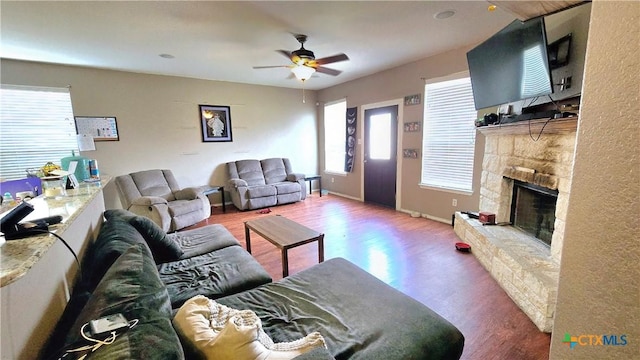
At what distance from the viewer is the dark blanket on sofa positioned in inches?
44.7

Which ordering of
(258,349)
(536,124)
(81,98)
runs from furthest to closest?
(81,98) → (536,124) → (258,349)

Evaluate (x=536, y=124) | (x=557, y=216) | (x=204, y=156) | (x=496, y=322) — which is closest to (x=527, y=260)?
(x=557, y=216)

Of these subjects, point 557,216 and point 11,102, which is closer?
point 557,216

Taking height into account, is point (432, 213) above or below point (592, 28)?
below

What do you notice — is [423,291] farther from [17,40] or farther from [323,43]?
[17,40]

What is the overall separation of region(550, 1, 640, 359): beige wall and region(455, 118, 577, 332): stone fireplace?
59.1 inches

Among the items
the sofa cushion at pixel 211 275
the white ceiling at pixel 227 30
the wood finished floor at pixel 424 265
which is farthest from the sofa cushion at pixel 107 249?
the white ceiling at pixel 227 30

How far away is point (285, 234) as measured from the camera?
2410 mm

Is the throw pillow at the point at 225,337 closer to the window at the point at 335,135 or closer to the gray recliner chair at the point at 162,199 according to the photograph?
the gray recliner chair at the point at 162,199

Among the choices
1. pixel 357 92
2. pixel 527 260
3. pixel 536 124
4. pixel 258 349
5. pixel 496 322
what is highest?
pixel 357 92

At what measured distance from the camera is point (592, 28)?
0.61m

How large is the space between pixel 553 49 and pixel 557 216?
53.6 inches

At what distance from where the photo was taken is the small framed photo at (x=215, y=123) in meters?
5.07

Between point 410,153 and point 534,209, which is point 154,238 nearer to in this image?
point 534,209
